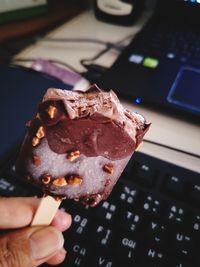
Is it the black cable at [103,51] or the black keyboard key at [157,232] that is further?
the black cable at [103,51]

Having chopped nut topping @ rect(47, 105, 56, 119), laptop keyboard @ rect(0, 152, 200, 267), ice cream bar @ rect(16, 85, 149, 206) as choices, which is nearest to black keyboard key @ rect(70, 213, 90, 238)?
laptop keyboard @ rect(0, 152, 200, 267)

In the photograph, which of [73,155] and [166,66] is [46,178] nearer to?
[73,155]

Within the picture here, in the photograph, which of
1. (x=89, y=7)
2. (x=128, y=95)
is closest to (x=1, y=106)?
(x=128, y=95)

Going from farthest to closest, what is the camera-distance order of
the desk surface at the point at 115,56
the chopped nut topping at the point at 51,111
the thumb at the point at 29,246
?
the desk surface at the point at 115,56 < the thumb at the point at 29,246 < the chopped nut topping at the point at 51,111

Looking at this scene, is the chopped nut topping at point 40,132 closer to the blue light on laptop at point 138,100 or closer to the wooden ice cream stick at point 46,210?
the wooden ice cream stick at point 46,210

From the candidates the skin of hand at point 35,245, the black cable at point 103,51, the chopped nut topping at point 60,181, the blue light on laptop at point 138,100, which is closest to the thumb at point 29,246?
the skin of hand at point 35,245
